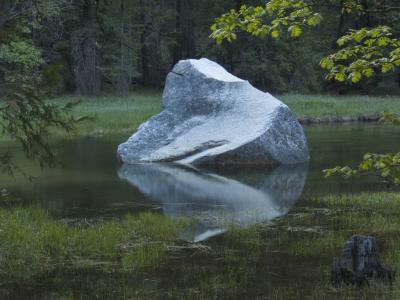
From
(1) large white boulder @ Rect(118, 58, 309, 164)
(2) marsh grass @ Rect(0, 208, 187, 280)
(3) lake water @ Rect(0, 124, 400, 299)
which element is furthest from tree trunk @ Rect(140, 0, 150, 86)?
(2) marsh grass @ Rect(0, 208, 187, 280)

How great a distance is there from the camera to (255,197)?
46.8ft

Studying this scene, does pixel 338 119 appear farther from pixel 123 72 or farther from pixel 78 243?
pixel 78 243

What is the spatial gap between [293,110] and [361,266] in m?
29.3

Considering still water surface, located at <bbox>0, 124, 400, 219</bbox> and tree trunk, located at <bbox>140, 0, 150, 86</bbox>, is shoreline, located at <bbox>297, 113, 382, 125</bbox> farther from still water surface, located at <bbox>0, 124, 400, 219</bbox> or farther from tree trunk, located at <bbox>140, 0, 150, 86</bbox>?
tree trunk, located at <bbox>140, 0, 150, 86</bbox>

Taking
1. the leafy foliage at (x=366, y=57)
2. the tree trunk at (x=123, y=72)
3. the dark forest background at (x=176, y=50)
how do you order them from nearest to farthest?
the leafy foliage at (x=366, y=57) < the tree trunk at (x=123, y=72) < the dark forest background at (x=176, y=50)

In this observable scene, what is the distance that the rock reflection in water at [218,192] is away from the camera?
1184 centimetres

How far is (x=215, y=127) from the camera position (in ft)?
66.3

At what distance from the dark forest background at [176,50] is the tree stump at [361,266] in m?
39.5

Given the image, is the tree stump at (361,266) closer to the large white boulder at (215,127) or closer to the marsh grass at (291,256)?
the marsh grass at (291,256)

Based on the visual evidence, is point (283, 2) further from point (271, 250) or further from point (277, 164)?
point (277, 164)

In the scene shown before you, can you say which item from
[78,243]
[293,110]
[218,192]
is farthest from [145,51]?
[78,243]

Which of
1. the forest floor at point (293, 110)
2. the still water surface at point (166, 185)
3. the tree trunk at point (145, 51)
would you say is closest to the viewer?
the still water surface at point (166, 185)

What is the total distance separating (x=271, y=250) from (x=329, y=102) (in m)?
31.7

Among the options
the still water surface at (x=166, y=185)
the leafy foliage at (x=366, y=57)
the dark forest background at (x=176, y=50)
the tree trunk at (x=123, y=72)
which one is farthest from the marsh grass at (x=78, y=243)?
the tree trunk at (x=123, y=72)
